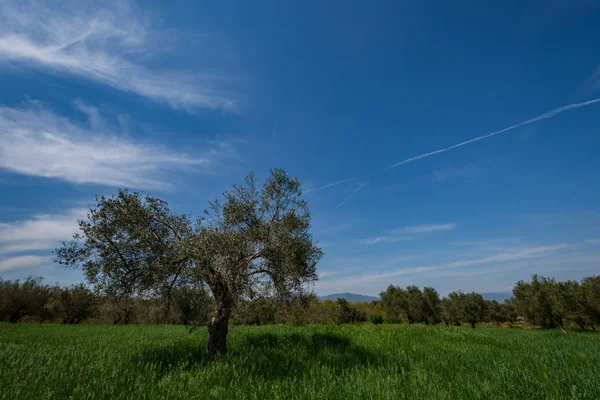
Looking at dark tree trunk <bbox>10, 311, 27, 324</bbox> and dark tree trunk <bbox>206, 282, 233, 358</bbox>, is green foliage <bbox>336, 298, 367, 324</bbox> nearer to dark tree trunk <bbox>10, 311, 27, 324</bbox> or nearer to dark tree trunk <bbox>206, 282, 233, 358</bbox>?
dark tree trunk <bbox>10, 311, 27, 324</bbox>

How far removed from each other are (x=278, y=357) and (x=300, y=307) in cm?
281

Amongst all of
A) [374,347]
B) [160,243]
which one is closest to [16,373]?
[160,243]

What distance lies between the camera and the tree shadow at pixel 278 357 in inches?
430

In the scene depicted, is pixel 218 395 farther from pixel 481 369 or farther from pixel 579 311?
pixel 579 311

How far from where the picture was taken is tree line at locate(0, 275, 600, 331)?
1428cm

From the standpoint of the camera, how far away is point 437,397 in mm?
6934

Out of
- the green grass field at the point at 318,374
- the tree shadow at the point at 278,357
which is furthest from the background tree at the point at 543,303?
the tree shadow at the point at 278,357

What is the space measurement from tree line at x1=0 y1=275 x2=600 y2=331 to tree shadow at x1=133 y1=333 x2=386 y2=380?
1.54 meters

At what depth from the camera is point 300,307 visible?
1502 centimetres

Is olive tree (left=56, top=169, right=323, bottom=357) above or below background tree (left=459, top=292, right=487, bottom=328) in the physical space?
above

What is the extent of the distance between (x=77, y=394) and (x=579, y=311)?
251 feet

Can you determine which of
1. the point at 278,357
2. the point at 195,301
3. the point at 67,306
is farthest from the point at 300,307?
the point at 67,306

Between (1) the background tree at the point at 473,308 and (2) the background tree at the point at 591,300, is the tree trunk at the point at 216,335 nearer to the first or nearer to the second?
(2) the background tree at the point at 591,300

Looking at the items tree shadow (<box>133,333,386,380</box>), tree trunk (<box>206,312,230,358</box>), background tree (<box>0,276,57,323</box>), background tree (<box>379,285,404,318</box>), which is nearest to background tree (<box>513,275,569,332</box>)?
background tree (<box>379,285,404,318</box>)
